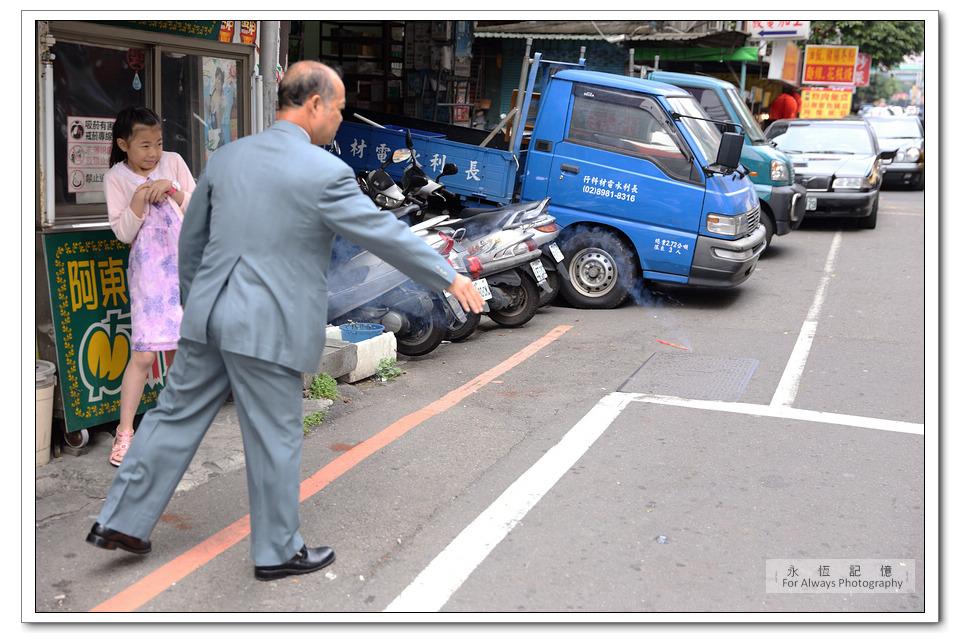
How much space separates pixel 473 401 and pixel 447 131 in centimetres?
514

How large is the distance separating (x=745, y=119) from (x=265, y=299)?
391 inches

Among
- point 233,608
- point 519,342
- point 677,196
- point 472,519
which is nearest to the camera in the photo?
point 233,608

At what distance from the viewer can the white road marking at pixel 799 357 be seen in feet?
19.5

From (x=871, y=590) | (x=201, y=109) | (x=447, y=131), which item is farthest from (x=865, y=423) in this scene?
(x=447, y=131)

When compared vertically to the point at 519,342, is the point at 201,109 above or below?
above

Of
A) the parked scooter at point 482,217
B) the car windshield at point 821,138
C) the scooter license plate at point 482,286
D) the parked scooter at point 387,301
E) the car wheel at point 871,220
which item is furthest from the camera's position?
the car windshield at point 821,138

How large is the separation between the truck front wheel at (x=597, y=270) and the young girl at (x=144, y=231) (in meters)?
4.86

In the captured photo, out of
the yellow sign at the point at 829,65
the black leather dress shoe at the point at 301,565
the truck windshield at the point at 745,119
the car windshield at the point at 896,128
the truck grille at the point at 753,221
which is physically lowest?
the black leather dress shoe at the point at 301,565

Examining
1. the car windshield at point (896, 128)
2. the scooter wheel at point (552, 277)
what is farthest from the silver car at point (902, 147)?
the scooter wheel at point (552, 277)

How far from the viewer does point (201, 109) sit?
17.3 feet

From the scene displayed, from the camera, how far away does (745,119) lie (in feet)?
38.2

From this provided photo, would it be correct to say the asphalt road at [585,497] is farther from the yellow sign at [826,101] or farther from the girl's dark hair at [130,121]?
the yellow sign at [826,101]

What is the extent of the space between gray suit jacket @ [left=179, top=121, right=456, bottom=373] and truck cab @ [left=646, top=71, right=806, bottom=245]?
29.3 feet

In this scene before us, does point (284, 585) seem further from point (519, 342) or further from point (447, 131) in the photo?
point (447, 131)
